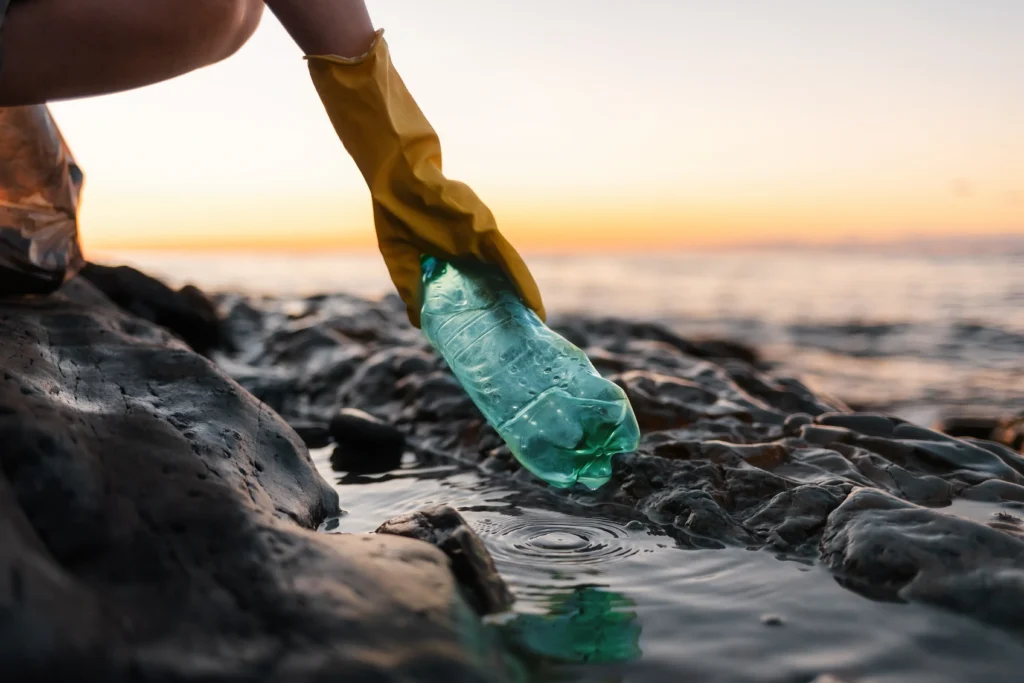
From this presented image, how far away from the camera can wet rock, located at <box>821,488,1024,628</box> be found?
1778 mm

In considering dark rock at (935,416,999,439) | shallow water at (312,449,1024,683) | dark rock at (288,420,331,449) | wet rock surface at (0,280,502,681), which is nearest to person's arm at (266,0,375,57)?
wet rock surface at (0,280,502,681)

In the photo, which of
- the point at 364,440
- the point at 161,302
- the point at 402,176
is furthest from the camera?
the point at 161,302

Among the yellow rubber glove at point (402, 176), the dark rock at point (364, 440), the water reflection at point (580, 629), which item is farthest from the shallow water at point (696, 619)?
the dark rock at point (364, 440)

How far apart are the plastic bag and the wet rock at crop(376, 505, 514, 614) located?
1.65 metres

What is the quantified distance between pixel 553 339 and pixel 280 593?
1224mm

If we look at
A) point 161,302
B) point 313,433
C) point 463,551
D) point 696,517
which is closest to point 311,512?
point 463,551

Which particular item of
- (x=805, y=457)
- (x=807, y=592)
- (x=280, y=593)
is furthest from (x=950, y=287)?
(x=280, y=593)

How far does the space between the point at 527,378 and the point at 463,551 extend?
0.86 m

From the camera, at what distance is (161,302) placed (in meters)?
4.88

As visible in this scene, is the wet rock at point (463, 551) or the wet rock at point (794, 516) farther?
the wet rock at point (794, 516)

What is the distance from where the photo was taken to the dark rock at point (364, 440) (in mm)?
3276

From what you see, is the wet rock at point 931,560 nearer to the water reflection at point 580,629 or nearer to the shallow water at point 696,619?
the shallow water at point 696,619

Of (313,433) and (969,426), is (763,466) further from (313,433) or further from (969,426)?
(969,426)

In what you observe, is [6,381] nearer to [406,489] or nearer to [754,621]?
[406,489]
